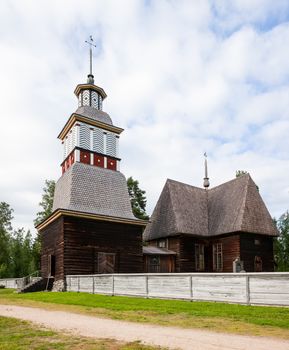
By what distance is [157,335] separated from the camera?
8445 mm

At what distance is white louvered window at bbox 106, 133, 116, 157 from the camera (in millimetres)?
31297

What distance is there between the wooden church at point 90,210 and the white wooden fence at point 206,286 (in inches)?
223

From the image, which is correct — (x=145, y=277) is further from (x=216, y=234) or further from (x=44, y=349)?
(x=216, y=234)

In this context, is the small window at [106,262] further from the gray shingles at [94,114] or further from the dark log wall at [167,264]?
the gray shingles at [94,114]

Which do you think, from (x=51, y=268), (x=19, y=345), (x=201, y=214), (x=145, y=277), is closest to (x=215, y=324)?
(x=19, y=345)

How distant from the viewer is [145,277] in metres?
17.5

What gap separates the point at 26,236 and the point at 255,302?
57.7 m

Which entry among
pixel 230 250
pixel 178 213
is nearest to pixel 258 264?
pixel 230 250

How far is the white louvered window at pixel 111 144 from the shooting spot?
3130 centimetres

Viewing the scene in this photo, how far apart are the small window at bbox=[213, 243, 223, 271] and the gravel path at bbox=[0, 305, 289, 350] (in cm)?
2168

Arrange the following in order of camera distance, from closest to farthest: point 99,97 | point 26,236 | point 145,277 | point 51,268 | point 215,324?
point 215,324, point 145,277, point 51,268, point 99,97, point 26,236

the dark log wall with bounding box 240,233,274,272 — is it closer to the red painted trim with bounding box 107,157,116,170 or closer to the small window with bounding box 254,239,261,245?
the small window with bounding box 254,239,261,245

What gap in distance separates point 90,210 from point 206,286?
44.7 feet

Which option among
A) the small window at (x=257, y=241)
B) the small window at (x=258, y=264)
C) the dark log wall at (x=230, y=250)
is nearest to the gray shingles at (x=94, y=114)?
the dark log wall at (x=230, y=250)
